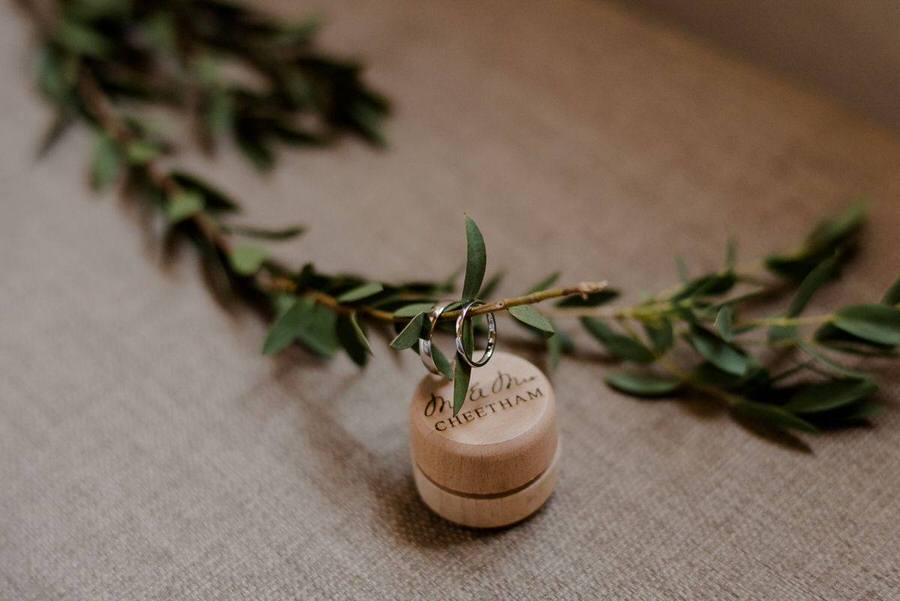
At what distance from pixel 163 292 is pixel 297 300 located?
0.49 feet

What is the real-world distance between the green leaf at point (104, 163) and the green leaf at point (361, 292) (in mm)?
312

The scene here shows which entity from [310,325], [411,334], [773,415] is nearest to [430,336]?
[411,334]

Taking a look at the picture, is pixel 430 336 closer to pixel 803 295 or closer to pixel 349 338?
pixel 349 338

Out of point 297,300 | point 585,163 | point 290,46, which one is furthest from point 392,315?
point 290,46

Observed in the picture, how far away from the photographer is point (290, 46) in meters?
0.89

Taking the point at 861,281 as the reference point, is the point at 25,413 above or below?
below

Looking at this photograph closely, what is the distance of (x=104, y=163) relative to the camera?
2.44 ft

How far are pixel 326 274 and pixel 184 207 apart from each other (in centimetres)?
16

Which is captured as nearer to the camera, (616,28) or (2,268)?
(2,268)

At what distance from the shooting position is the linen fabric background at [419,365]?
0.50 m

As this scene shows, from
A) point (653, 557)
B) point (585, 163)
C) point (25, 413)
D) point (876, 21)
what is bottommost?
point (25, 413)

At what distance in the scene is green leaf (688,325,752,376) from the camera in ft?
1.79

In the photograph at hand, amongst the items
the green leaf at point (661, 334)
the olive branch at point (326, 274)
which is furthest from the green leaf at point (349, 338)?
the green leaf at point (661, 334)

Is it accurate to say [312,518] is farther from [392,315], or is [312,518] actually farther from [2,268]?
[2,268]
